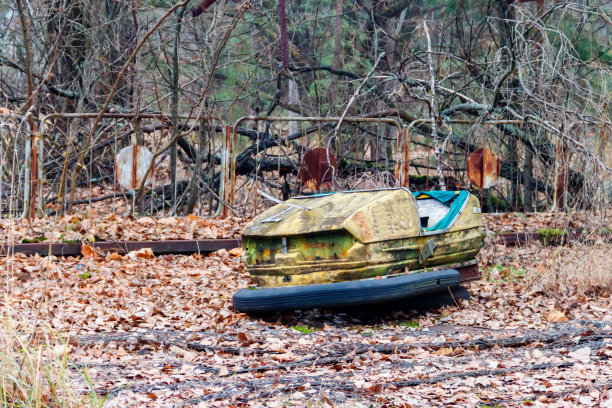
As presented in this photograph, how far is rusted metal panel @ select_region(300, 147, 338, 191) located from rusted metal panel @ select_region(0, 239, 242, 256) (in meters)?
2.01

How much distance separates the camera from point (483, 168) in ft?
37.8

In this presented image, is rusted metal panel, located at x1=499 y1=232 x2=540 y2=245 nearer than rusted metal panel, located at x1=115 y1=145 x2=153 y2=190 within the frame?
Yes

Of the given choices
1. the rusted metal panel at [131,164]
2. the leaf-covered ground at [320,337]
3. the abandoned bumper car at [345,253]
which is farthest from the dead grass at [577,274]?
the rusted metal panel at [131,164]

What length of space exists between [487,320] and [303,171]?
4832mm

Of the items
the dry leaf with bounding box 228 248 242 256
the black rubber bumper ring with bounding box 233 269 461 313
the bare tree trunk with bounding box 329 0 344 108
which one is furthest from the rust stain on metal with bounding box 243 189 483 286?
the bare tree trunk with bounding box 329 0 344 108

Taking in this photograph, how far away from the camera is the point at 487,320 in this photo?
21.7 feet

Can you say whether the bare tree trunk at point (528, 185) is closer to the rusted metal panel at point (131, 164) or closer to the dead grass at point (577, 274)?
the dead grass at point (577, 274)

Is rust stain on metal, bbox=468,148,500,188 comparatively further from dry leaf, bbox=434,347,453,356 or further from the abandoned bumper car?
dry leaf, bbox=434,347,453,356

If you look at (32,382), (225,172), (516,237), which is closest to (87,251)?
(225,172)

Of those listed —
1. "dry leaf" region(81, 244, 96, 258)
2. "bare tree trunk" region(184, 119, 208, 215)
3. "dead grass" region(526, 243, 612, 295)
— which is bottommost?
"dead grass" region(526, 243, 612, 295)

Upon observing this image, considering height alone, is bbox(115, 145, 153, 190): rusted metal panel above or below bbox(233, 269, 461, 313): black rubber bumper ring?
above

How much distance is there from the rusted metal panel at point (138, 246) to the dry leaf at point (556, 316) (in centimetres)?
421

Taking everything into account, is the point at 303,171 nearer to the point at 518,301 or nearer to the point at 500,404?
the point at 518,301

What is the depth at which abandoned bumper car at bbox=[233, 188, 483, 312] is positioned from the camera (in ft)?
20.1
